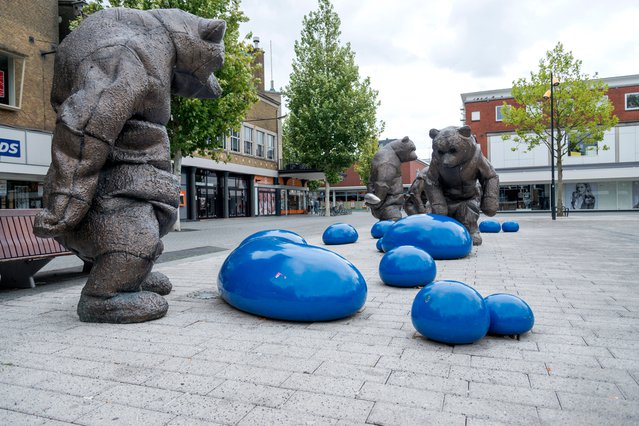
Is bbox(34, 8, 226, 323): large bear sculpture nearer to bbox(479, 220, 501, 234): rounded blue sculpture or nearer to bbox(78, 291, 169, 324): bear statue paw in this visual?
bbox(78, 291, 169, 324): bear statue paw

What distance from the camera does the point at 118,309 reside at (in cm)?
424

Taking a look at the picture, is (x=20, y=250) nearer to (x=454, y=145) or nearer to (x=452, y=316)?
(x=452, y=316)

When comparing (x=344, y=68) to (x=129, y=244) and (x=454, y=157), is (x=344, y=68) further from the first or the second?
(x=129, y=244)

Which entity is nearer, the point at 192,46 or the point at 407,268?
the point at 192,46

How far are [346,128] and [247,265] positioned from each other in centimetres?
2914

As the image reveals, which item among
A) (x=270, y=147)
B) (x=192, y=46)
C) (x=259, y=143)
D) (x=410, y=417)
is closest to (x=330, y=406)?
(x=410, y=417)

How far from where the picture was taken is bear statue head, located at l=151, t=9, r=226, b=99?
459 centimetres

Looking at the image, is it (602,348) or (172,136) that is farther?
(172,136)

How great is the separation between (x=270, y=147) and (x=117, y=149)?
3703 centimetres

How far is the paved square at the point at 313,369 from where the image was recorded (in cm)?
244

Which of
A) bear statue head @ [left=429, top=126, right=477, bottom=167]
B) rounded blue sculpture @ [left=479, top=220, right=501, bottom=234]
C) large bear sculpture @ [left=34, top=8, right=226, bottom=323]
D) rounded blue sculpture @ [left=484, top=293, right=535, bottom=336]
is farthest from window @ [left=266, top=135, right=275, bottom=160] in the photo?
rounded blue sculpture @ [left=484, top=293, right=535, bottom=336]

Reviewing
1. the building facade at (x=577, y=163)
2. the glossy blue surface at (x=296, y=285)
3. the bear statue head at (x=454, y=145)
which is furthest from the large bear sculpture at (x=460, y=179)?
the building facade at (x=577, y=163)

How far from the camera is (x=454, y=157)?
32.7 ft

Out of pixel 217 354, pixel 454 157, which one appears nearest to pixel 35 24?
pixel 454 157
